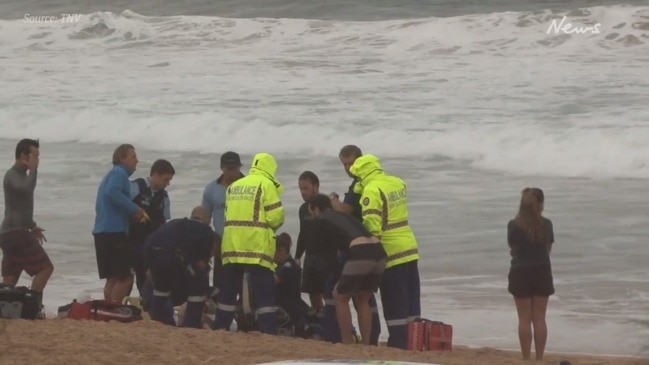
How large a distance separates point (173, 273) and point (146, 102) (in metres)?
18.4

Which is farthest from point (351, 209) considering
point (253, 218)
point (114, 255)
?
point (114, 255)

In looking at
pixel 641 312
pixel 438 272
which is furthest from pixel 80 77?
pixel 641 312

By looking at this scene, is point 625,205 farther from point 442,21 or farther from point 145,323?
point 442,21

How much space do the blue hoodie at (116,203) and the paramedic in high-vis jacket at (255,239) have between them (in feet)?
3.36

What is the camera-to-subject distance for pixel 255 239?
10.4 m

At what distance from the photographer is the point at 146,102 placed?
28750 mm

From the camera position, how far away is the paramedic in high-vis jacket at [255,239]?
10375 mm

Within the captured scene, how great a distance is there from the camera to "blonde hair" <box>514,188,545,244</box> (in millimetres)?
10094

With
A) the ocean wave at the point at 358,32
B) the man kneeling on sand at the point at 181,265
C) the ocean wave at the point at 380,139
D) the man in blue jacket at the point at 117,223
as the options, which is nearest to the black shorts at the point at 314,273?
the man kneeling on sand at the point at 181,265

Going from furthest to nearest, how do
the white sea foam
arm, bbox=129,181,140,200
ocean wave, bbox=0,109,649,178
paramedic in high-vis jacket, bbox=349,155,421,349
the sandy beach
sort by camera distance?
1. the white sea foam
2. ocean wave, bbox=0,109,649,178
3. arm, bbox=129,181,140,200
4. paramedic in high-vis jacket, bbox=349,155,421,349
5. the sandy beach

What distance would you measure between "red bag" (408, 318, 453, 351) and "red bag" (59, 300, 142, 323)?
193 cm

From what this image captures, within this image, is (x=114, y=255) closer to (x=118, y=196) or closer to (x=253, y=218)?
(x=118, y=196)

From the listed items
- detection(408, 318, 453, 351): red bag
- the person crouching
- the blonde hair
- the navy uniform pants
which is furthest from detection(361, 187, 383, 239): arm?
the navy uniform pants

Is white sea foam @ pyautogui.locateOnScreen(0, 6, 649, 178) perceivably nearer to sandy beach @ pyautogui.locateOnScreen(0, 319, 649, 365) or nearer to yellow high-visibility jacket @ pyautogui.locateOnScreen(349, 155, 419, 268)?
yellow high-visibility jacket @ pyautogui.locateOnScreen(349, 155, 419, 268)
